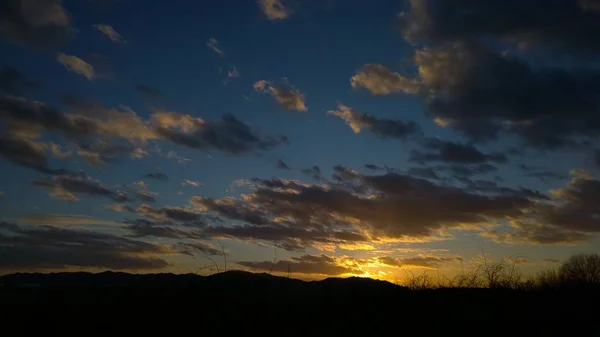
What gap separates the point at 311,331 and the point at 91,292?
5120mm

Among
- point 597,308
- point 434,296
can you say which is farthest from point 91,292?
point 597,308

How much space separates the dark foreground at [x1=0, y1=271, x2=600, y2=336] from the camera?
812cm

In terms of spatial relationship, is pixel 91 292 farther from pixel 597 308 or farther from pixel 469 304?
pixel 597 308

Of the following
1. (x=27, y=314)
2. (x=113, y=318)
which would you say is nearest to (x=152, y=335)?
(x=113, y=318)

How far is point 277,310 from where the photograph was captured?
30.1ft

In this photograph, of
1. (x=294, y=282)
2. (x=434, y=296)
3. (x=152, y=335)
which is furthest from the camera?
(x=294, y=282)

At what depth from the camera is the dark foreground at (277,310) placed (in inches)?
320

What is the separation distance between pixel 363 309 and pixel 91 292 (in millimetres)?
5702

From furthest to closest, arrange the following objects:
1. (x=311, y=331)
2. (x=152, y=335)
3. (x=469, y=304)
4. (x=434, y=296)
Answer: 1. (x=434, y=296)
2. (x=469, y=304)
3. (x=311, y=331)
4. (x=152, y=335)

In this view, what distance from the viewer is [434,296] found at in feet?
37.2

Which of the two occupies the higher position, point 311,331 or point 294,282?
point 294,282

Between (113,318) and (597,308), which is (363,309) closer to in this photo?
(113,318)

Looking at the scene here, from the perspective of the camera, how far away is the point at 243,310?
8.96m

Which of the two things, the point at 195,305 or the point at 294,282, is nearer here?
the point at 195,305
